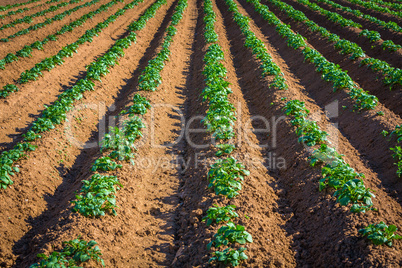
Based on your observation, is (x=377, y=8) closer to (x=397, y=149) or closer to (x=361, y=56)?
(x=361, y=56)

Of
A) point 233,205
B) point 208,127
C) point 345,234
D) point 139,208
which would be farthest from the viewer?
point 208,127

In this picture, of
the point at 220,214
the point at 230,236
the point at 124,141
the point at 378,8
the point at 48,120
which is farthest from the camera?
the point at 378,8

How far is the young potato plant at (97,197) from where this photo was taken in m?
4.83

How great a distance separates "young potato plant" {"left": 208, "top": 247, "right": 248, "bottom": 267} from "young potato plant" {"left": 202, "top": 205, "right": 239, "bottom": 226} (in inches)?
25.6

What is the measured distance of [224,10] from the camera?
24.5 m

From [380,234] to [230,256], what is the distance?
2309 mm

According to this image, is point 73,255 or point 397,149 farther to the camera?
point 397,149

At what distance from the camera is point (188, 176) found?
659 centimetres

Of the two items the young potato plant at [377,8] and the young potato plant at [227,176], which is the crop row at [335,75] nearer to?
the young potato plant at [227,176]

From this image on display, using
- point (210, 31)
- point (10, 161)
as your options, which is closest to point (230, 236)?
point (10, 161)

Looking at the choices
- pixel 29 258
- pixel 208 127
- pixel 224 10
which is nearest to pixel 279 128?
pixel 208 127

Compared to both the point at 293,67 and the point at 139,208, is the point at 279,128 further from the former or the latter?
the point at 293,67

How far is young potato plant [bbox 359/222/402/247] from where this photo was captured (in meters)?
3.99

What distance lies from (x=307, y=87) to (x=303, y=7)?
16.2 m
